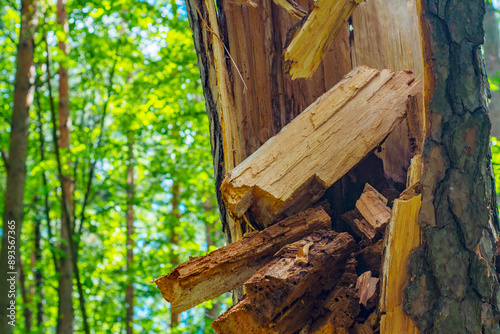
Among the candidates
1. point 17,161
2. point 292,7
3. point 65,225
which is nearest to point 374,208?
point 292,7

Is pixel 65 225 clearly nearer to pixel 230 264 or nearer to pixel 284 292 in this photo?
pixel 230 264

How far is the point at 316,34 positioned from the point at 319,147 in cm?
43

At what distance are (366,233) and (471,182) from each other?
42 centimetres

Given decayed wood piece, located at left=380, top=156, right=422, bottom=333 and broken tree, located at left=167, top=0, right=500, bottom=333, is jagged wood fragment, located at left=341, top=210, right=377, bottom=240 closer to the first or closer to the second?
broken tree, located at left=167, top=0, right=500, bottom=333

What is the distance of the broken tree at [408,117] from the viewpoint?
3.37ft

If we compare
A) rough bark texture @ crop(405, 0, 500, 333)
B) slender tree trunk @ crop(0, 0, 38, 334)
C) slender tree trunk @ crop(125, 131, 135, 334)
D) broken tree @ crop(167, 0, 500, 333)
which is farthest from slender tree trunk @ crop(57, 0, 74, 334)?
rough bark texture @ crop(405, 0, 500, 333)

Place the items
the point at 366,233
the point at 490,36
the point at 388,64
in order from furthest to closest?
the point at 490,36 → the point at 388,64 → the point at 366,233

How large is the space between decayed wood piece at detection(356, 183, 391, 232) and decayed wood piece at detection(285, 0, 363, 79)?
21.5 inches

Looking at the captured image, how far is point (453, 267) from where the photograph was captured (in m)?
1.02

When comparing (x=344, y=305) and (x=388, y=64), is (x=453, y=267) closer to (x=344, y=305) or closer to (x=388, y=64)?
(x=344, y=305)

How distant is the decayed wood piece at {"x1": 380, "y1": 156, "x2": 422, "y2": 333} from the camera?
1087mm

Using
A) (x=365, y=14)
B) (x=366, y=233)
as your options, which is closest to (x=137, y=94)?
(x=365, y=14)

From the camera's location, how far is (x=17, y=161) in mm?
4809

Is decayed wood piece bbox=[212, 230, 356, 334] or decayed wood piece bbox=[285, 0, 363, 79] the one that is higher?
decayed wood piece bbox=[285, 0, 363, 79]
